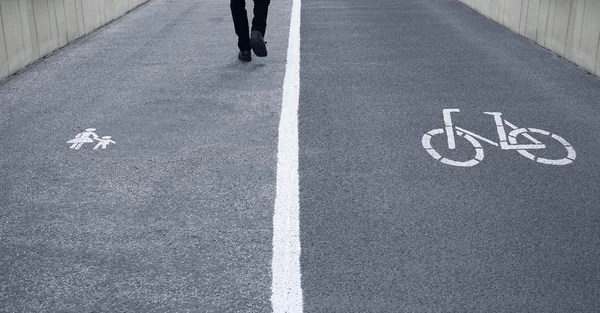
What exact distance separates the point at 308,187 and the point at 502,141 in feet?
6.48

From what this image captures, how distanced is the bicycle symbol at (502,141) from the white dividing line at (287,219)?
1.20 metres

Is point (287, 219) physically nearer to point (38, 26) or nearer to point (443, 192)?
point (443, 192)

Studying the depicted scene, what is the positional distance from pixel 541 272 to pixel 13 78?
7074 millimetres

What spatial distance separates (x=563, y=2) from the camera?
10047 mm

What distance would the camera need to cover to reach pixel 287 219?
4.81 meters

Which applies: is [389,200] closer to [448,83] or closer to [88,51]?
[448,83]

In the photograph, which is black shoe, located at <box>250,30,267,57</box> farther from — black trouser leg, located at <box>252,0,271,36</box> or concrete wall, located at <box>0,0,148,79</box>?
concrete wall, located at <box>0,0,148,79</box>

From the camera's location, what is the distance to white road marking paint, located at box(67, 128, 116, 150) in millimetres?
6418

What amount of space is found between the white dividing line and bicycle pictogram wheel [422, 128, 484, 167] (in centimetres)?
113

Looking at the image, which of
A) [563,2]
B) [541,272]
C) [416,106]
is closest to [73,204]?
[541,272]

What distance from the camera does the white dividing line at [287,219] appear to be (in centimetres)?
386

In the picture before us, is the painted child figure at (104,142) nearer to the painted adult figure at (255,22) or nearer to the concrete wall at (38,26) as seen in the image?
the concrete wall at (38,26)

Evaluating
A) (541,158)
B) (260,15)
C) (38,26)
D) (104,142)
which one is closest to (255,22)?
(260,15)

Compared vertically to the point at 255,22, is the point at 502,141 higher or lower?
lower
